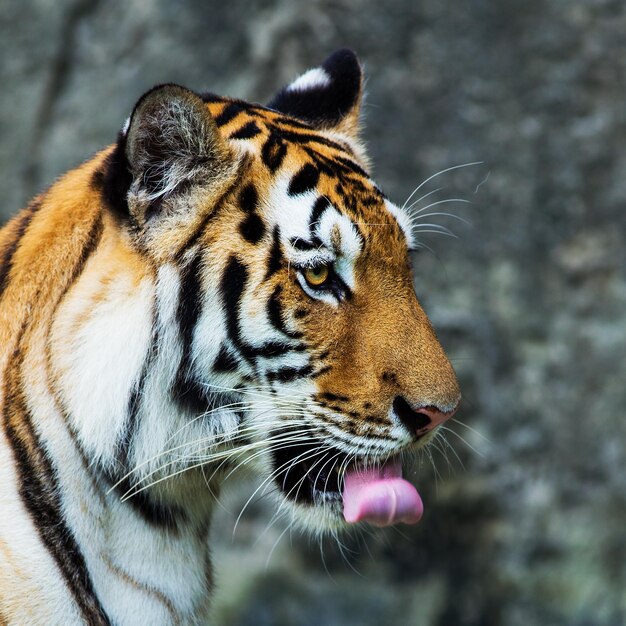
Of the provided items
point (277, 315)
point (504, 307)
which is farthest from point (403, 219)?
point (504, 307)

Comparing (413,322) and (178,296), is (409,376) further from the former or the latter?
(178,296)

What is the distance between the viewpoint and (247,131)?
2258mm

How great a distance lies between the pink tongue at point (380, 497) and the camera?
6.85 feet

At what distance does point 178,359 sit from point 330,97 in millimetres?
972

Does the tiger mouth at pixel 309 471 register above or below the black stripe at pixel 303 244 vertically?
below

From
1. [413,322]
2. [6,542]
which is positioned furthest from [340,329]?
[6,542]

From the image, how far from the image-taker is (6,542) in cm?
196

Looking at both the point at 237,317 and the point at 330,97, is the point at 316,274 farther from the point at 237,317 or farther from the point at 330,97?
the point at 330,97

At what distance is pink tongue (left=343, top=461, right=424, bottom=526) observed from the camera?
2088 millimetres

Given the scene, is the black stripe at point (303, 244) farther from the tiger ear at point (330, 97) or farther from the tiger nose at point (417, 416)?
the tiger ear at point (330, 97)

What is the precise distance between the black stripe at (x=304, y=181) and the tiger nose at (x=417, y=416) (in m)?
0.51

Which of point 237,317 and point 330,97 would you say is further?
point 330,97

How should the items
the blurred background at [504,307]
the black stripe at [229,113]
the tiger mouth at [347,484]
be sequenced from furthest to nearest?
the blurred background at [504,307] < the black stripe at [229,113] < the tiger mouth at [347,484]

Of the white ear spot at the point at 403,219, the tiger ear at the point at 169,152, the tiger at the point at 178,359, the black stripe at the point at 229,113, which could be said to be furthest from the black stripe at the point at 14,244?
the white ear spot at the point at 403,219
